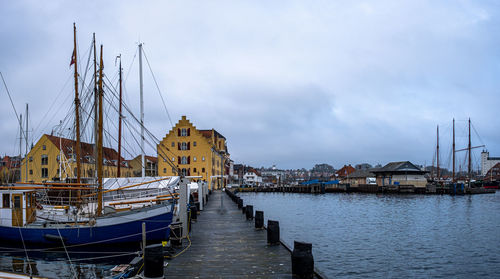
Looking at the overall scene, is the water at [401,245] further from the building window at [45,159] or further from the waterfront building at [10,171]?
the building window at [45,159]

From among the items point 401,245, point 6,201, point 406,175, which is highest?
point 6,201

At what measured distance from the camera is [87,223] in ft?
71.3

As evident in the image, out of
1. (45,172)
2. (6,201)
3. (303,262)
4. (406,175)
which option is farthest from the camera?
(406,175)

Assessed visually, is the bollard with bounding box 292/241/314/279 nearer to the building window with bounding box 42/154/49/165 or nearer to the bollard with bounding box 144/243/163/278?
the bollard with bounding box 144/243/163/278

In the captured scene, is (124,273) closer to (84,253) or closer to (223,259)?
(223,259)

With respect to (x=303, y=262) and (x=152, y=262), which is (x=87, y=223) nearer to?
(x=152, y=262)

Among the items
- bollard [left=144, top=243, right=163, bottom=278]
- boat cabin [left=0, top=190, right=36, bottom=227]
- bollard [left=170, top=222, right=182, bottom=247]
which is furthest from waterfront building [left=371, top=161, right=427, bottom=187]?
bollard [left=144, top=243, right=163, bottom=278]

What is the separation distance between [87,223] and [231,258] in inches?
443

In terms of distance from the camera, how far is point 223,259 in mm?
13969

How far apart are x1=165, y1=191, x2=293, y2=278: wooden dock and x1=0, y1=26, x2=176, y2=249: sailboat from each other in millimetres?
2245

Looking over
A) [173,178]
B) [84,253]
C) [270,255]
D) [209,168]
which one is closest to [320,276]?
[270,255]

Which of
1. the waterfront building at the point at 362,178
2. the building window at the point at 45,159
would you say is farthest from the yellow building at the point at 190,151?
the waterfront building at the point at 362,178

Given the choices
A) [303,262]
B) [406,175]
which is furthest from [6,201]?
[406,175]

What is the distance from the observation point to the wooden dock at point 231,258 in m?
12.0
